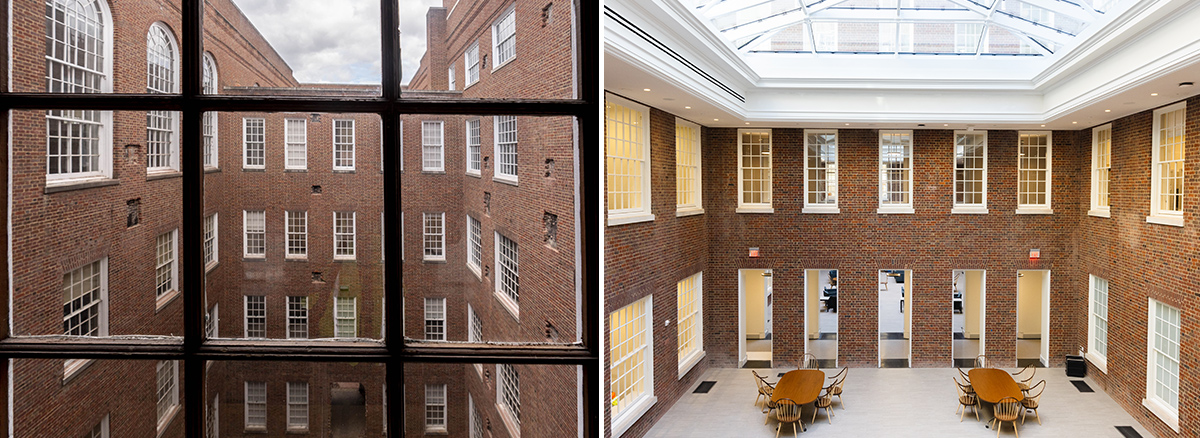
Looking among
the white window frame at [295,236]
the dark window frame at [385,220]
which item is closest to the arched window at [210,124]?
the dark window frame at [385,220]

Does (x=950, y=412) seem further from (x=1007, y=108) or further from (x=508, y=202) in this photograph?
(x=508, y=202)

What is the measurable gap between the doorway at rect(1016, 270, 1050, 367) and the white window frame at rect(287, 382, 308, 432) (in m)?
15.8

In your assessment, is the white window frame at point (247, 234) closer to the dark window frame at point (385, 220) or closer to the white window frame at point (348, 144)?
the dark window frame at point (385, 220)

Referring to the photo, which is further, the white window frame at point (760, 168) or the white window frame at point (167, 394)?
the white window frame at point (760, 168)

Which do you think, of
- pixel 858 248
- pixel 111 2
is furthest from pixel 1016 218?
pixel 111 2

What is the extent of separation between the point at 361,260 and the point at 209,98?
64 cm

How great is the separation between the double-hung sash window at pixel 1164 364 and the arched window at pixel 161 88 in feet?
42.7

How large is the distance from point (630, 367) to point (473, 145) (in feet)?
26.9

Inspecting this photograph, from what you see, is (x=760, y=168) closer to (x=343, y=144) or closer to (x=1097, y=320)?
(x=1097, y=320)

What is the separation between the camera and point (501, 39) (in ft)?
6.02

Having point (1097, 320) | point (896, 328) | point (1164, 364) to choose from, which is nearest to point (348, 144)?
point (1164, 364)

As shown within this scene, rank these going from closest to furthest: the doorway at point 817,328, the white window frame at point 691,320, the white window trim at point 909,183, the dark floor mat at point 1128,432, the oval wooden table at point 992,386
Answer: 1. the dark floor mat at point 1128,432
2. the oval wooden table at point 992,386
3. the white window frame at point 691,320
4. the white window trim at point 909,183
5. the doorway at point 817,328

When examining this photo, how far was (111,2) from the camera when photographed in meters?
1.67

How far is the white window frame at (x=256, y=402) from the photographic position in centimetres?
184
